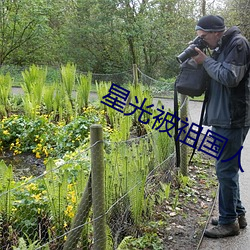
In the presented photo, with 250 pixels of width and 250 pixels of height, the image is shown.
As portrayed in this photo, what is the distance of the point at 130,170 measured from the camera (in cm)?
313

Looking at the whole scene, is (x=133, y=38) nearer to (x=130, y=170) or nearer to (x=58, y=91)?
(x=58, y=91)

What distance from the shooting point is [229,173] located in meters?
3.16

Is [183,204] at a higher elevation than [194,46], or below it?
below

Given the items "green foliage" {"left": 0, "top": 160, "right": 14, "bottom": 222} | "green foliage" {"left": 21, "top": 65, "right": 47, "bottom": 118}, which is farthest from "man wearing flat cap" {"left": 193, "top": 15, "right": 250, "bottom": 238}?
"green foliage" {"left": 21, "top": 65, "right": 47, "bottom": 118}

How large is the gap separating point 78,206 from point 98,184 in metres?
0.26

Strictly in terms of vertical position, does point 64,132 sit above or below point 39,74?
below

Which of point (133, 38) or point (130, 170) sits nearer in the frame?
point (130, 170)

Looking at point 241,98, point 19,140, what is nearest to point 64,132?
point 19,140

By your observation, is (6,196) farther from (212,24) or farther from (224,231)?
(212,24)

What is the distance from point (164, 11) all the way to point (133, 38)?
2.38 m

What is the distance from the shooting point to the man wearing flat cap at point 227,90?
2.84m

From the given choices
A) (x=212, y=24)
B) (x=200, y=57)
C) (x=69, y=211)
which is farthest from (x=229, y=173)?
(x=69, y=211)

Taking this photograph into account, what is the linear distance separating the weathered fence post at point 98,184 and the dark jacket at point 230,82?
3.80 ft

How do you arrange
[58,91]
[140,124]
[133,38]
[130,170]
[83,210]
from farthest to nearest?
[133,38], [58,91], [140,124], [130,170], [83,210]
